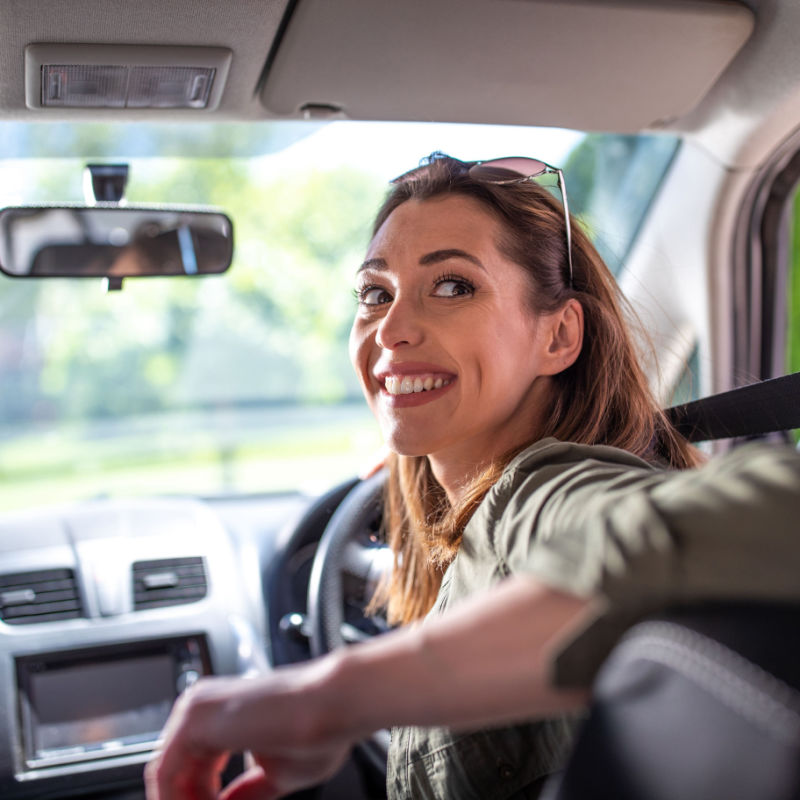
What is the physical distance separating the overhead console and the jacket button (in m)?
1.66

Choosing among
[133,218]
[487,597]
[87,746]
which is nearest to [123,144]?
[133,218]

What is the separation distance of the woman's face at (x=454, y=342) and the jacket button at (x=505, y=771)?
802 mm

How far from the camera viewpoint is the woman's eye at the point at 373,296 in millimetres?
2541

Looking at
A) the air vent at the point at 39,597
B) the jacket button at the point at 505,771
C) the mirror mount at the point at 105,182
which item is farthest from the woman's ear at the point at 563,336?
the air vent at the point at 39,597

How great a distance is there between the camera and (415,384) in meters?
2.27

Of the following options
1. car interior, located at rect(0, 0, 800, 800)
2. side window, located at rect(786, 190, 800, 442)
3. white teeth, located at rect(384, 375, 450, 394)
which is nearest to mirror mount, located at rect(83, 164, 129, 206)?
car interior, located at rect(0, 0, 800, 800)

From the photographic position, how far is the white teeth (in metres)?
2.26

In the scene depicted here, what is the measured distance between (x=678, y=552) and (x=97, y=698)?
9.65ft

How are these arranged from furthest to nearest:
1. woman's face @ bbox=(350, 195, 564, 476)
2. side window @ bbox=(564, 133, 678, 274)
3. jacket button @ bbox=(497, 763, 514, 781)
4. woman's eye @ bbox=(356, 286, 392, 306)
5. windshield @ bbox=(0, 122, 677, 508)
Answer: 1. windshield @ bbox=(0, 122, 677, 508)
2. side window @ bbox=(564, 133, 678, 274)
3. woman's eye @ bbox=(356, 286, 392, 306)
4. woman's face @ bbox=(350, 195, 564, 476)
5. jacket button @ bbox=(497, 763, 514, 781)

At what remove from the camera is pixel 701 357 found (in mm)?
3607

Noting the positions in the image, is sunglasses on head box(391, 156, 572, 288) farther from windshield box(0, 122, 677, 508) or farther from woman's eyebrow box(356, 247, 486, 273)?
windshield box(0, 122, 677, 508)

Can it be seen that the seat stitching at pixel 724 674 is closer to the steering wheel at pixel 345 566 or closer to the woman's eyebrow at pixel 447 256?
the woman's eyebrow at pixel 447 256

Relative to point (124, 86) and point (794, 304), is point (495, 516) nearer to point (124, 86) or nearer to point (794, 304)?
point (124, 86)

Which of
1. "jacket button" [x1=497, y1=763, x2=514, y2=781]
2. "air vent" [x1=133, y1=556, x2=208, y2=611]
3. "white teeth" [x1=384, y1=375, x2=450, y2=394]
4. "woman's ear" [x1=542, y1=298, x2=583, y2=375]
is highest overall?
"woman's ear" [x1=542, y1=298, x2=583, y2=375]
